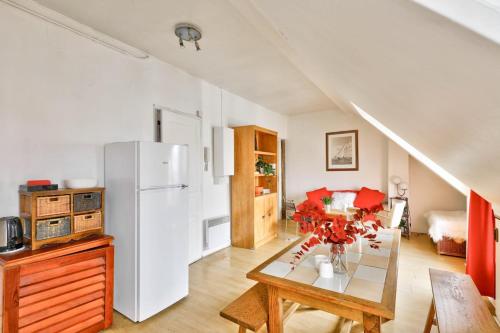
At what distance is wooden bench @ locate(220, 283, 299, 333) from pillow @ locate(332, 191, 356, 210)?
3.69 m

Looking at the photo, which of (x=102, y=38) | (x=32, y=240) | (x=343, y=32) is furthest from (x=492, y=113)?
(x=102, y=38)

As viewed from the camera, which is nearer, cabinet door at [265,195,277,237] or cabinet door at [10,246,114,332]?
cabinet door at [10,246,114,332]

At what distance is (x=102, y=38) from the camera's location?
248 centimetres

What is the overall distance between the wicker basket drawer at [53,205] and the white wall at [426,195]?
19.3 ft

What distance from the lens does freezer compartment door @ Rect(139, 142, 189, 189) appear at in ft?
7.23

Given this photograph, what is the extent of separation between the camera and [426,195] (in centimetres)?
496

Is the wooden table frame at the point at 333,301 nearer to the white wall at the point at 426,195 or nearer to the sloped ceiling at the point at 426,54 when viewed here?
the sloped ceiling at the point at 426,54

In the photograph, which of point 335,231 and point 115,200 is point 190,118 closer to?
point 115,200

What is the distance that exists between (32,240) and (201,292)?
5.47 ft

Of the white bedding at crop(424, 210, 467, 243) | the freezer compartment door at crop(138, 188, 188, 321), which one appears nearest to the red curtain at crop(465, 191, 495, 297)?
the white bedding at crop(424, 210, 467, 243)

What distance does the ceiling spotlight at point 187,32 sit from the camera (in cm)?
234

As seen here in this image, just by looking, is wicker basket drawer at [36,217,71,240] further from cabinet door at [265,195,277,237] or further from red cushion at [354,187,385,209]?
red cushion at [354,187,385,209]

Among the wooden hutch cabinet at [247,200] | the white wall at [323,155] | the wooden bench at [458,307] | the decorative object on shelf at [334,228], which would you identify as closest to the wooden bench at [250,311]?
the decorative object on shelf at [334,228]

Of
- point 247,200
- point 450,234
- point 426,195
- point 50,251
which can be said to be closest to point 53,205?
point 50,251
